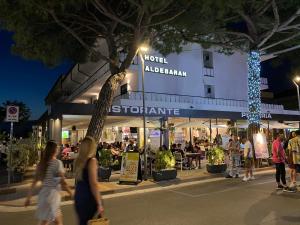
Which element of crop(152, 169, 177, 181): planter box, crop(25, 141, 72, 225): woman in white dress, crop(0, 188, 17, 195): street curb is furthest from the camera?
crop(152, 169, 177, 181): planter box

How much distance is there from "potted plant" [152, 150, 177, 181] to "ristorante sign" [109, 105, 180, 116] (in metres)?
7.67

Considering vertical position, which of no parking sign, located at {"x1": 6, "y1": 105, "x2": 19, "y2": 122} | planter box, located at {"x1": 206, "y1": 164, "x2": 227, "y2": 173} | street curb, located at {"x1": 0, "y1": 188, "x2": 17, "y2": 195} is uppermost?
no parking sign, located at {"x1": 6, "y1": 105, "x2": 19, "y2": 122}

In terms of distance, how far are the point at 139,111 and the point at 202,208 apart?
46.5 feet

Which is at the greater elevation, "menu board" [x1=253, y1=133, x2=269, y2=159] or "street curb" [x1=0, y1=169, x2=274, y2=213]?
"menu board" [x1=253, y1=133, x2=269, y2=159]

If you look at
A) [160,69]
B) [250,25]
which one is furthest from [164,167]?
[160,69]

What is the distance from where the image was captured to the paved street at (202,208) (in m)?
7.59

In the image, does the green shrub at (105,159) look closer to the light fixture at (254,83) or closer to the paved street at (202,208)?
the paved street at (202,208)

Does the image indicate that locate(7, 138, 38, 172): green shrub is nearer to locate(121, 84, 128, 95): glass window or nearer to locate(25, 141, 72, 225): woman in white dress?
locate(25, 141, 72, 225): woman in white dress

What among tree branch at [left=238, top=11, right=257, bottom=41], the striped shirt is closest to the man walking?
tree branch at [left=238, top=11, right=257, bottom=41]

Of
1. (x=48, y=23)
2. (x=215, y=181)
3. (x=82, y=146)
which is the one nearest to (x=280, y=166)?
(x=215, y=181)

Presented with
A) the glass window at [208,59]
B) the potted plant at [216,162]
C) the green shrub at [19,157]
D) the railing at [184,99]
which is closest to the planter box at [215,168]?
the potted plant at [216,162]

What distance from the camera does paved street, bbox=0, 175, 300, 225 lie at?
7586mm

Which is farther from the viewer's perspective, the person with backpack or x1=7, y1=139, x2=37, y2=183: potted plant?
x1=7, y1=139, x2=37, y2=183: potted plant

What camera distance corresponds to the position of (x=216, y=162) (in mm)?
16250
